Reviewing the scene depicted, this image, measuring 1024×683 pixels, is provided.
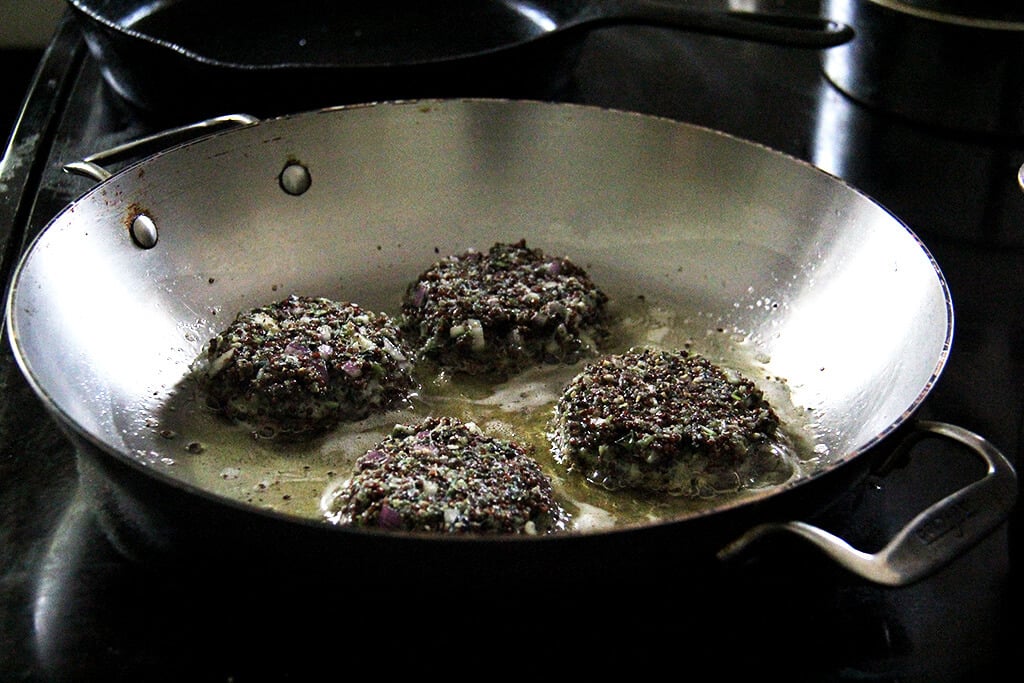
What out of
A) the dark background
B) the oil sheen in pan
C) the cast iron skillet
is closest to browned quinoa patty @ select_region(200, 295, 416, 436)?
the oil sheen in pan

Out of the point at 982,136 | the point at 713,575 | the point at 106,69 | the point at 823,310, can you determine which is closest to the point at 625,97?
the point at 982,136

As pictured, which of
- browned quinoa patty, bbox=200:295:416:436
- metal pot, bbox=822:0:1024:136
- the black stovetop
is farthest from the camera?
metal pot, bbox=822:0:1024:136

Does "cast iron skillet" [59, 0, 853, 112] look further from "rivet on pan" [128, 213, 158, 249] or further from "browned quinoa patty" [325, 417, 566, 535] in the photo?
"browned quinoa patty" [325, 417, 566, 535]

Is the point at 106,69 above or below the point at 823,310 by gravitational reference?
above

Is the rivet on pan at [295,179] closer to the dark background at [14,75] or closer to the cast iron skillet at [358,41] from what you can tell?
the cast iron skillet at [358,41]

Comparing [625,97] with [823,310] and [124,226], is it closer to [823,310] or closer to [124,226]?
[823,310]

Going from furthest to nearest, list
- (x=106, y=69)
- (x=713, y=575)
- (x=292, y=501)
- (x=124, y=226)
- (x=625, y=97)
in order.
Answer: (x=625, y=97), (x=106, y=69), (x=124, y=226), (x=292, y=501), (x=713, y=575)
